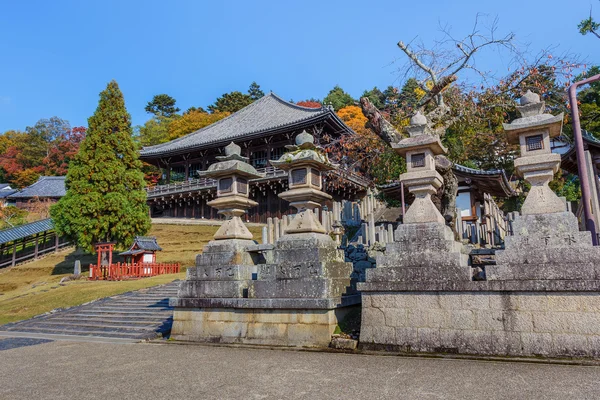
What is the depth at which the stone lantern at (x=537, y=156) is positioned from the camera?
215 inches

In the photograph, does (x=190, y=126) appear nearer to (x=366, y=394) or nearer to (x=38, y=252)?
(x=38, y=252)

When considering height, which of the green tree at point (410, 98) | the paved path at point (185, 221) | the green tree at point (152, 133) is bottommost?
the paved path at point (185, 221)

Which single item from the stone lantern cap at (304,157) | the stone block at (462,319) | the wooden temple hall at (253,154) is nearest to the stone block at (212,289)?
the stone lantern cap at (304,157)

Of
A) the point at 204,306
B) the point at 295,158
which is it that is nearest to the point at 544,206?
the point at 295,158

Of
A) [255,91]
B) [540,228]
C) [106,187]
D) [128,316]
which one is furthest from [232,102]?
[540,228]

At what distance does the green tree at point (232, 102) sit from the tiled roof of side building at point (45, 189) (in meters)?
22.2

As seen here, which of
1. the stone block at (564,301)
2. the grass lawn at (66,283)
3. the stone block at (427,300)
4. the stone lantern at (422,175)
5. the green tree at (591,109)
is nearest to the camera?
the stone block at (564,301)

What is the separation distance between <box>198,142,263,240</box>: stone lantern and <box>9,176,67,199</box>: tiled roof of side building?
1753 inches

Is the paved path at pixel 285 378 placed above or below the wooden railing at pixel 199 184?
below

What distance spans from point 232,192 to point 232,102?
50498mm

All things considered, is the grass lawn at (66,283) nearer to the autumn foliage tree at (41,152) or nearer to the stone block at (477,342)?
the stone block at (477,342)

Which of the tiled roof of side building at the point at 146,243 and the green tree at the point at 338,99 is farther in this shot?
the green tree at the point at 338,99

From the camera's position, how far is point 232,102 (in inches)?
2202

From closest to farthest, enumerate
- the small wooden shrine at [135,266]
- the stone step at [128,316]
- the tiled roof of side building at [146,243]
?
the stone step at [128,316] → the small wooden shrine at [135,266] → the tiled roof of side building at [146,243]
